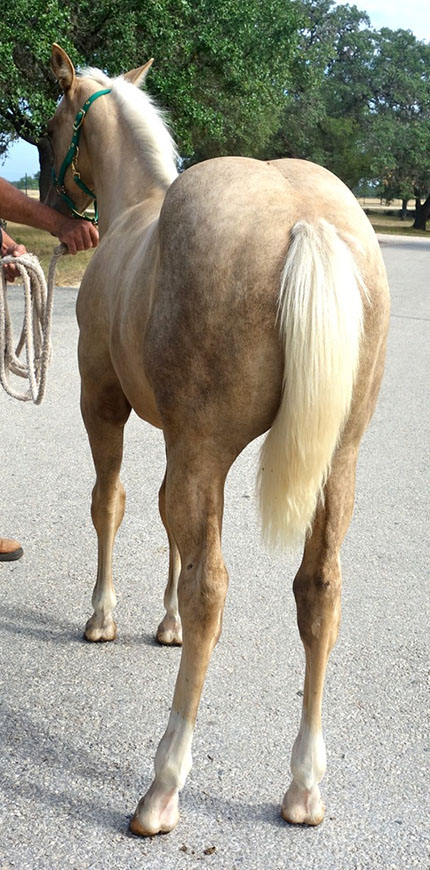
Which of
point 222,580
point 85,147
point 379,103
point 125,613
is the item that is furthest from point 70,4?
point 379,103

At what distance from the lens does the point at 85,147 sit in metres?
3.55

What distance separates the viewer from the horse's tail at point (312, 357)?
198cm

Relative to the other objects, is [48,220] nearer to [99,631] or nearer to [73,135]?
[73,135]

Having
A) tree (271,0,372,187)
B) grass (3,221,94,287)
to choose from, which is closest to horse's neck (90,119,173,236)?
grass (3,221,94,287)

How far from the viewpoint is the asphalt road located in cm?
221

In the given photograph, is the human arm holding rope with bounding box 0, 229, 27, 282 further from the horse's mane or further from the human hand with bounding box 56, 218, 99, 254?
the horse's mane

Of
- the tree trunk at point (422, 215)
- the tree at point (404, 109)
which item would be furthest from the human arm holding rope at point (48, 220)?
the tree trunk at point (422, 215)

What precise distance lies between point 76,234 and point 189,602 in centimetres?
194

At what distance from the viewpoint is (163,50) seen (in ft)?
46.6

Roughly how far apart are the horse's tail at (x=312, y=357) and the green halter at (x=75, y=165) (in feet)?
5.99

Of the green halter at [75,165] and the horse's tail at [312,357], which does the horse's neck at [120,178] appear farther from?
the horse's tail at [312,357]

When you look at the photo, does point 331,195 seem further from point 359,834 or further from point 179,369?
point 359,834

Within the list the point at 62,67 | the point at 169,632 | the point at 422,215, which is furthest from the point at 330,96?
the point at 169,632

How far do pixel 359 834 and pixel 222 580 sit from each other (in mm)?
808
